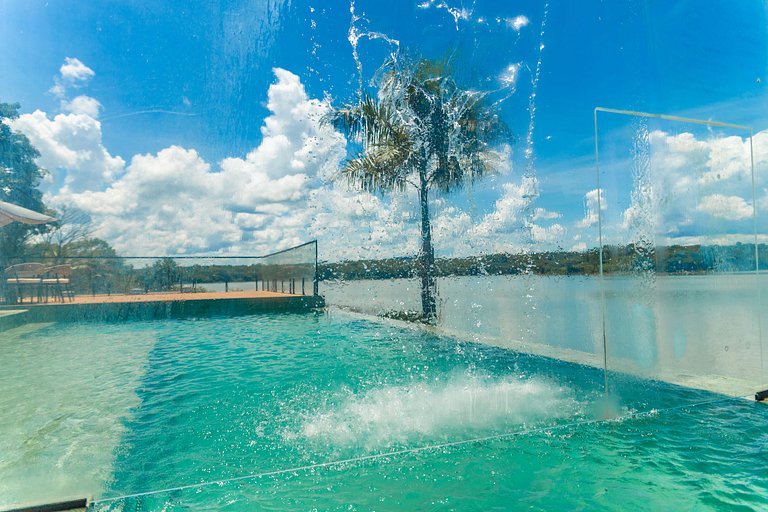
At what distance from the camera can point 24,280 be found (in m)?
3.24

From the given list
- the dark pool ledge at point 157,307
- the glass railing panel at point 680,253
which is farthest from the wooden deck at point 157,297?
the glass railing panel at point 680,253

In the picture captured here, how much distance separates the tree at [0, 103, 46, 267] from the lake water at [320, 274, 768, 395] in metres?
2.62

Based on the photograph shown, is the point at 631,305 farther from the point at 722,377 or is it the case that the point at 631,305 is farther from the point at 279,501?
the point at 279,501

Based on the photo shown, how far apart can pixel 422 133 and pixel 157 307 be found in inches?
170

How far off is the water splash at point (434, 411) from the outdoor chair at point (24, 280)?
2.06m

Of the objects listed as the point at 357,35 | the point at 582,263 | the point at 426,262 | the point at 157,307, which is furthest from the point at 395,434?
the point at 157,307

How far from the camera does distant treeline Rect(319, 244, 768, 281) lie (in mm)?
3387

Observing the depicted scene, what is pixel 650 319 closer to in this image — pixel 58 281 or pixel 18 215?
pixel 18 215

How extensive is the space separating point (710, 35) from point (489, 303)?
292 cm

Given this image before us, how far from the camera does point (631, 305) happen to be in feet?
11.1

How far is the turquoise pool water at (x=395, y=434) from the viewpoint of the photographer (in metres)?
2.12

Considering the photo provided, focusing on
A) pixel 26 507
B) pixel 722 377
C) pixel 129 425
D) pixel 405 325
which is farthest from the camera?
pixel 405 325

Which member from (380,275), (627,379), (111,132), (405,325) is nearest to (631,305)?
(627,379)

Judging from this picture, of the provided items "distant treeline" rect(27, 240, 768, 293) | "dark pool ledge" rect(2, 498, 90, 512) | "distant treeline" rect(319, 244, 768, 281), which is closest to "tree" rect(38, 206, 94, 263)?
"distant treeline" rect(27, 240, 768, 293)
